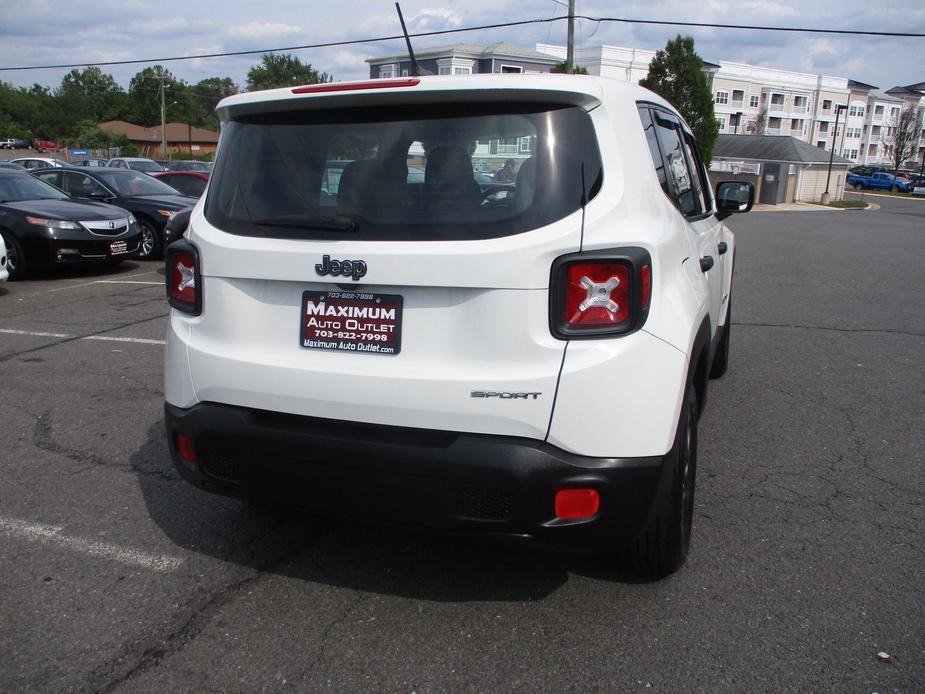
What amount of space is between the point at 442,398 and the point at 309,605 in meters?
1.04

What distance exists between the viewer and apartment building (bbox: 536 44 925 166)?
87.9 meters

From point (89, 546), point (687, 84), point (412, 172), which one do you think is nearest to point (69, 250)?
point (89, 546)

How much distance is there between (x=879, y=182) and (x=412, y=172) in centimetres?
7952

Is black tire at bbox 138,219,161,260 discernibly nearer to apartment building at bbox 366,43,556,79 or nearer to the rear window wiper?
the rear window wiper

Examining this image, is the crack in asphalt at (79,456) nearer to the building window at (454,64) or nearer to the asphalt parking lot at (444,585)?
the asphalt parking lot at (444,585)

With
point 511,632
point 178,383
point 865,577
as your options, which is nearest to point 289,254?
point 178,383

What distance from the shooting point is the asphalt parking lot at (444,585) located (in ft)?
8.61

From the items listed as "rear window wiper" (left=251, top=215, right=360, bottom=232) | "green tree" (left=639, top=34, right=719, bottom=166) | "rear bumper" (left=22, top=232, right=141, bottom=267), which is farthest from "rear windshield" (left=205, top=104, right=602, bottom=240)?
"green tree" (left=639, top=34, right=719, bottom=166)

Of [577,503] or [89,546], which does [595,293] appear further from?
[89,546]

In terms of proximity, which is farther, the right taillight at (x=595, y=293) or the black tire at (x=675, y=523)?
the black tire at (x=675, y=523)

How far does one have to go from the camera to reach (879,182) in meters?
71.6

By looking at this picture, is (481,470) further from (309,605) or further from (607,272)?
(309,605)

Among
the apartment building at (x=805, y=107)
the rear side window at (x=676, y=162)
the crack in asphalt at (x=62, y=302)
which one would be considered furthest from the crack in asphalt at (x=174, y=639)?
the apartment building at (x=805, y=107)

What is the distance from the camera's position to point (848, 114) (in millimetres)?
102938
